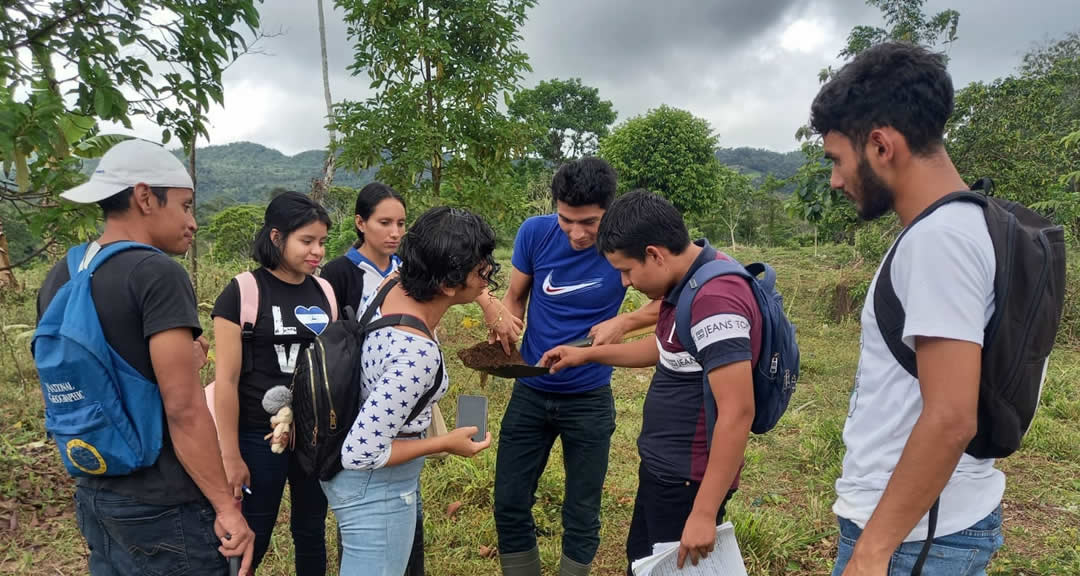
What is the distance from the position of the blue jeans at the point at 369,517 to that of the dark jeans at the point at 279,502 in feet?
1.52

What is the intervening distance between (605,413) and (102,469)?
1716 millimetres

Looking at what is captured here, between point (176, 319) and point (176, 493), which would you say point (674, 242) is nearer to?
point (176, 319)

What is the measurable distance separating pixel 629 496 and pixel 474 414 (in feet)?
7.25

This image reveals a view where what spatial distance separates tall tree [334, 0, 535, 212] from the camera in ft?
15.3

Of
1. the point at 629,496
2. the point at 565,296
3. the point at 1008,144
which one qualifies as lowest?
the point at 629,496

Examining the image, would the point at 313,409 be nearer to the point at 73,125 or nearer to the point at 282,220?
the point at 282,220

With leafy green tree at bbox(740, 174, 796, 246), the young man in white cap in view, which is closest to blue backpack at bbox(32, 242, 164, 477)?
the young man in white cap

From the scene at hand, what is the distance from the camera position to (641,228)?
184 centimetres

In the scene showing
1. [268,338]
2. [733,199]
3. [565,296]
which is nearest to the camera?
[268,338]

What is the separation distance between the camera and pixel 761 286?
180 cm

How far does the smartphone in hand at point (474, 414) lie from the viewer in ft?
6.36

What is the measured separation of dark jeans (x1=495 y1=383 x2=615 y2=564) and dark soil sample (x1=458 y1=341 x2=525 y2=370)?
5.2 inches

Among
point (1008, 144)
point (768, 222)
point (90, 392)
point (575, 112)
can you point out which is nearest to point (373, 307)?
point (90, 392)

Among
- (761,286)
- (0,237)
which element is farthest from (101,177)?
(0,237)
